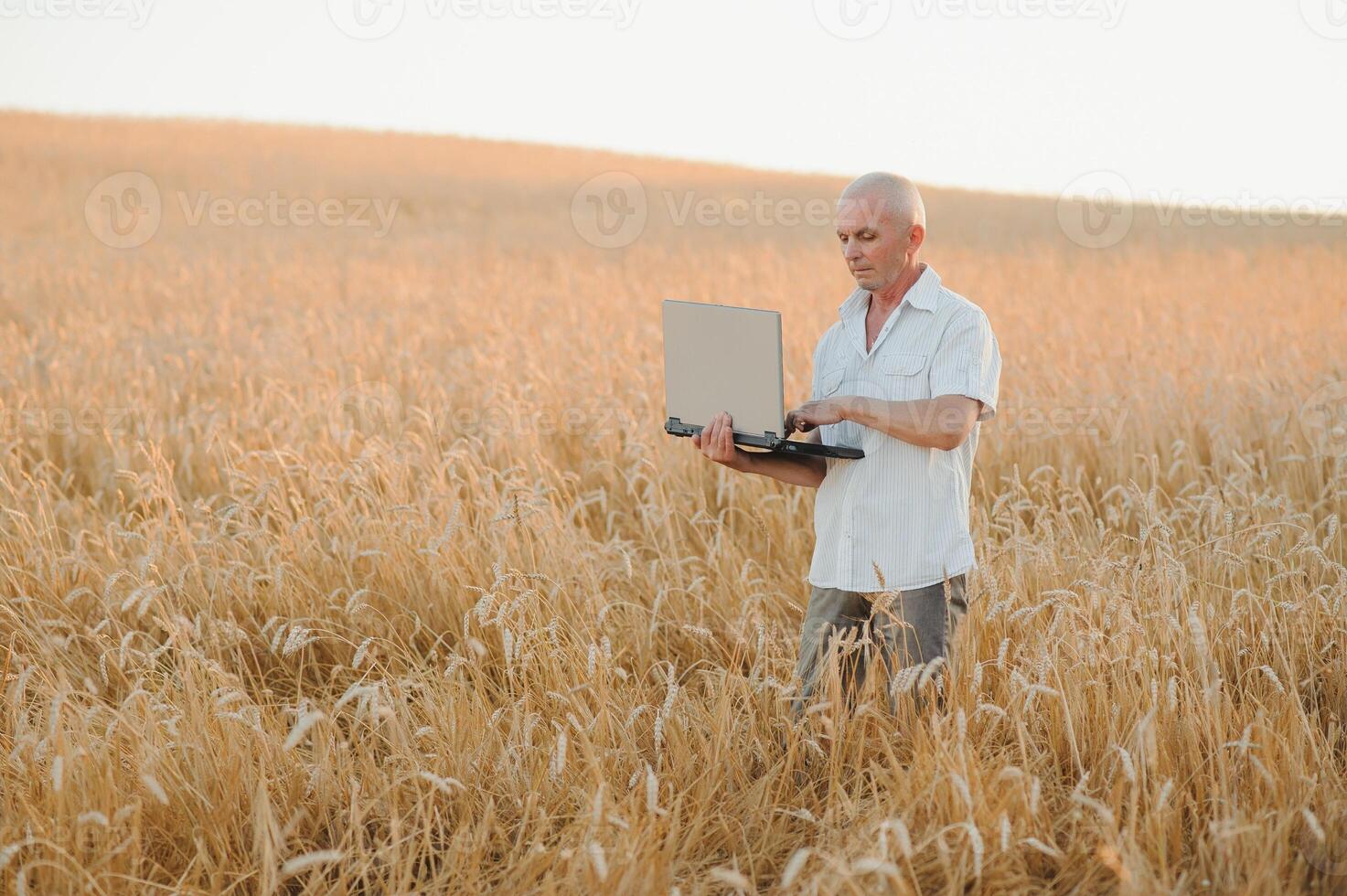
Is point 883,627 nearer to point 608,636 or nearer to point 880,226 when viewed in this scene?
point 608,636

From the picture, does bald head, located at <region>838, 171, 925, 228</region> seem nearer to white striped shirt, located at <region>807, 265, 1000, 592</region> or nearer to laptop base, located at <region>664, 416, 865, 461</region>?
white striped shirt, located at <region>807, 265, 1000, 592</region>

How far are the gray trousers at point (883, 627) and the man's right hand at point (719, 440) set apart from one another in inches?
19.7

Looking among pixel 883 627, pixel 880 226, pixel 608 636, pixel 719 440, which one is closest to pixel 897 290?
pixel 880 226

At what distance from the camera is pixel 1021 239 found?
59.2ft

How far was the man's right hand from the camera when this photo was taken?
2.53 meters

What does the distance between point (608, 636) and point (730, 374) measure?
3.30 ft

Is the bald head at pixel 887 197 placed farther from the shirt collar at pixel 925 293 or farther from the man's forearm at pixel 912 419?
the man's forearm at pixel 912 419

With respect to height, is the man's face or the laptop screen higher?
the man's face

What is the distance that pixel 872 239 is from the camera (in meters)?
2.54

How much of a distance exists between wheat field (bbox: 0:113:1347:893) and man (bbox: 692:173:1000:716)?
167 mm

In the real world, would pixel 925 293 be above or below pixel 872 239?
below

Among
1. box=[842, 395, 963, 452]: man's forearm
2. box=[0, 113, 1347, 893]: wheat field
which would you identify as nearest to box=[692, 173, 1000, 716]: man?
box=[842, 395, 963, 452]: man's forearm

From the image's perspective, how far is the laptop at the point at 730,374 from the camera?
242 centimetres

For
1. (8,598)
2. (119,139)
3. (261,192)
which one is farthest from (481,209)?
(8,598)
